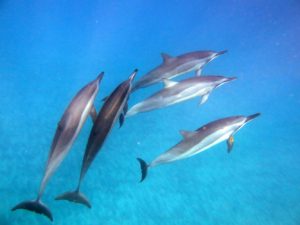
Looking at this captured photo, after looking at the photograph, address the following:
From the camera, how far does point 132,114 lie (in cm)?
583

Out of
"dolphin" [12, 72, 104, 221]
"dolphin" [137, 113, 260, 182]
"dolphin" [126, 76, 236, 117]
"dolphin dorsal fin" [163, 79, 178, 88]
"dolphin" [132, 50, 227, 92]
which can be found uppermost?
"dolphin" [132, 50, 227, 92]

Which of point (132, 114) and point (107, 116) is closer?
point (107, 116)

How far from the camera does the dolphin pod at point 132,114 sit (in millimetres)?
3141

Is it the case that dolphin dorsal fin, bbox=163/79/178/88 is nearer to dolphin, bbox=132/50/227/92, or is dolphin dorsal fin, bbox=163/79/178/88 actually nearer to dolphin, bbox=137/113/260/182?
dolphin, bbox=132/50/227/92

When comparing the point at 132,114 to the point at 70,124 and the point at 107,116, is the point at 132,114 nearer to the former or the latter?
the point at 70,124

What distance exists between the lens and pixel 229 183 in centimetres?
965

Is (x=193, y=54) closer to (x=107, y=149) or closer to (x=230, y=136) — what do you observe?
(x=230, y=136)

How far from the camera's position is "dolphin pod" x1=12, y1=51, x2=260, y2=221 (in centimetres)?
314

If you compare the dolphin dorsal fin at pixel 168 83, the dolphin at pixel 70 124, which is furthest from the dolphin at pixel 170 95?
the dolphin at pixel 70 124

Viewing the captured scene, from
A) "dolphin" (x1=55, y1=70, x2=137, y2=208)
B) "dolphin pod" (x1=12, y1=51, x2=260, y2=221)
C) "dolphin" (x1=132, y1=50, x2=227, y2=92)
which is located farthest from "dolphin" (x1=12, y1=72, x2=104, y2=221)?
"dolphin" (x1=132, y1=50, x2=227, y2=92)

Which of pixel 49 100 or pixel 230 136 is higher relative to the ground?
pixel 49 100

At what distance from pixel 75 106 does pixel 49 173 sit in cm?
83

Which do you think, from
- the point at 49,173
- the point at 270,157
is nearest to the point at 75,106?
the point at 49,173

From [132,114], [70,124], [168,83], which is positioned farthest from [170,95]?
[70,124]
